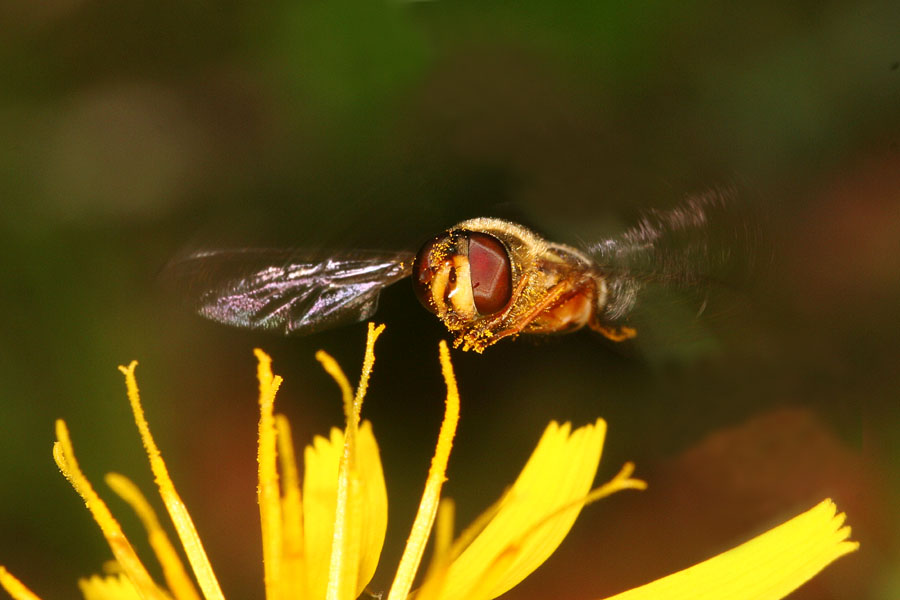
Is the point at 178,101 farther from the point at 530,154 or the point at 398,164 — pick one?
the point at 530,154

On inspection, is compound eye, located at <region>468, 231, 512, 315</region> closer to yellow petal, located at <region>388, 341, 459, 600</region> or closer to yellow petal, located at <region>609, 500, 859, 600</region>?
yellow petal, located at <region>388, 341, 459, 600</region>

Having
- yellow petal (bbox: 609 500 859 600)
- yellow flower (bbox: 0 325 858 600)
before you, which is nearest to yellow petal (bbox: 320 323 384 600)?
yellow flower (bbox: 0 325 858 600)

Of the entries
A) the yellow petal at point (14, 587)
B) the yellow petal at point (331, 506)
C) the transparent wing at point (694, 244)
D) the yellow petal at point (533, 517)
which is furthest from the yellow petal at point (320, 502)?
the transparent wing at point (694, 244)

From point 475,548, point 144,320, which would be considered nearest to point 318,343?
point 144,320

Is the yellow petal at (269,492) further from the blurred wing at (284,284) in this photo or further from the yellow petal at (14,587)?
the yellow petal at (14,587)

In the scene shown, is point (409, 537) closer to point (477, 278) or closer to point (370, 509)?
point (370, 509)

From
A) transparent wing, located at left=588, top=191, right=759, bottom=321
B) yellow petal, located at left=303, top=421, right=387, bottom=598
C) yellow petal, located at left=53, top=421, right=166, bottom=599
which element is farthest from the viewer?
yellow petal, located at left=303, top=421, right=387, bottom=598
